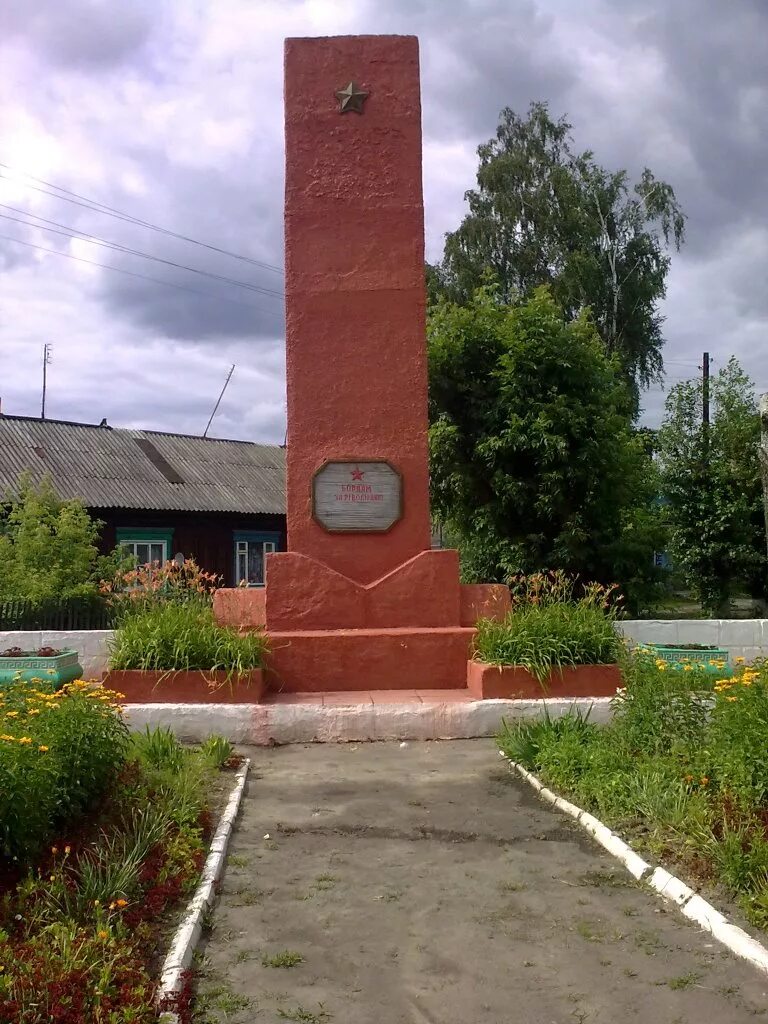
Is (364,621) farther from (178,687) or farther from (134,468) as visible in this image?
(134,468)

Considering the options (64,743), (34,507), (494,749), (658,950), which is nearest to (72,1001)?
(64,743)

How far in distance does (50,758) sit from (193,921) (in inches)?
39.7

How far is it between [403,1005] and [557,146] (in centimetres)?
2716

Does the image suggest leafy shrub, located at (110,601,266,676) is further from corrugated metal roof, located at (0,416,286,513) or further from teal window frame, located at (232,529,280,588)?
teal window frame, located at (232,529,280,588)

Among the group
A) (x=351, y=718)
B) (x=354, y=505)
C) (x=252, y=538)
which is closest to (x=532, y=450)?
(x=354, y=505)

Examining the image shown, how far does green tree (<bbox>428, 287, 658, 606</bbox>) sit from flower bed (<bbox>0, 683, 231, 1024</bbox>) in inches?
385

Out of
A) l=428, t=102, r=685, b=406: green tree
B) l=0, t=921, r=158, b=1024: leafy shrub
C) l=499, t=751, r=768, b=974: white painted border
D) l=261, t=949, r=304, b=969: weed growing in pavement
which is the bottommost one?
l=261, t=949, r=304, b=969: weed growing in pavement

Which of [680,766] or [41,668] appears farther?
[41,668]

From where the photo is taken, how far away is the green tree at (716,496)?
49.3 feet

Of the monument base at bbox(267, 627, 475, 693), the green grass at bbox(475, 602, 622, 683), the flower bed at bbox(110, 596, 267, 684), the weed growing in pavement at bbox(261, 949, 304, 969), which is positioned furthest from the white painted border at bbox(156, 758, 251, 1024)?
the green grass at bbox(475, 602, 622, 683)

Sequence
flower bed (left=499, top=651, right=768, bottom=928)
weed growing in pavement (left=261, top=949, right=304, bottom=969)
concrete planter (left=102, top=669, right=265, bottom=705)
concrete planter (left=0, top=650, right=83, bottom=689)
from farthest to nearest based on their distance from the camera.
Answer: concrete planter (left=0, top=650, right=83, bottom=689)
concrete planter (left=102, top=669, right=265, bottom=705)
flower bed (left=499, top=651, right=768, bottom=928)
weed growing in pavement (left=261, top=949, right=304, bottom=969)

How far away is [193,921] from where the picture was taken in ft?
12.6

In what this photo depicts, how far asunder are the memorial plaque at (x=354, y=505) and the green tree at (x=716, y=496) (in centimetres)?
792

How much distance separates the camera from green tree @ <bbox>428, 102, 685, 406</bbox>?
83.7 feet
